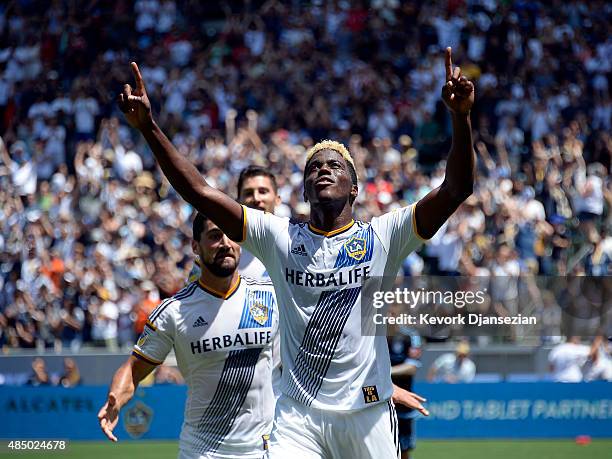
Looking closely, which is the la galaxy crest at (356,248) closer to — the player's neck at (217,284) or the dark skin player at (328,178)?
the dark skin player at (328,178)

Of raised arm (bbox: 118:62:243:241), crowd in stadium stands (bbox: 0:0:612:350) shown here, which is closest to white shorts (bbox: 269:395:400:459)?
raised arm (bbox: 118:62:243:241)

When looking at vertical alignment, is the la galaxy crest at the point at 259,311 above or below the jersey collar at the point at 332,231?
below

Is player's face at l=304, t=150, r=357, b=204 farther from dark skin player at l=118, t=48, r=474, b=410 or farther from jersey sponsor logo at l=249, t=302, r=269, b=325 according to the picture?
jersey sponsor logo at l=249, t=302, r=269, b=325

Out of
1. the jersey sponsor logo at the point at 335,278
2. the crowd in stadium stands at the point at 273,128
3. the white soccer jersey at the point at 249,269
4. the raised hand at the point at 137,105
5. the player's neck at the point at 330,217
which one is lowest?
the jersey sponsor logo at the point at 335,278

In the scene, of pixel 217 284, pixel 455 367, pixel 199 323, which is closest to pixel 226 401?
pixel 199 323

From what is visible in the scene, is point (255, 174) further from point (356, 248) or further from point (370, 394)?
point (370, 394)

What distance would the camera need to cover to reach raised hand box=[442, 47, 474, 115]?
192 inches

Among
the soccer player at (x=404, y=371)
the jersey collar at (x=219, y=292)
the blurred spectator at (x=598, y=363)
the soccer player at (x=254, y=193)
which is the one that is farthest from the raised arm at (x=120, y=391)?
the blurred spectator at (x=598, y=363)

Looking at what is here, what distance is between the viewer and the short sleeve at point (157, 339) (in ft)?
21.5

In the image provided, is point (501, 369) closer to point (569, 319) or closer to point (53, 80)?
point (569, 319)

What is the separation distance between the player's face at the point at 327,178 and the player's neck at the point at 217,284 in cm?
135

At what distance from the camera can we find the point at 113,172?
19.4 m

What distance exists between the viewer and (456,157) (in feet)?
16.5

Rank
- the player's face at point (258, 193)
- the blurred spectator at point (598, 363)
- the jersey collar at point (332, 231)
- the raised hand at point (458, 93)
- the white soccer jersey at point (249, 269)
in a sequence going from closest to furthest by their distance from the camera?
the raised hand at point (458, 93) < the jersey collar at point (332, 231) < the white soccer jersey at point (249, 269) < the player's face at point (258, 193) < the blurred spectator at point (598, 363)
